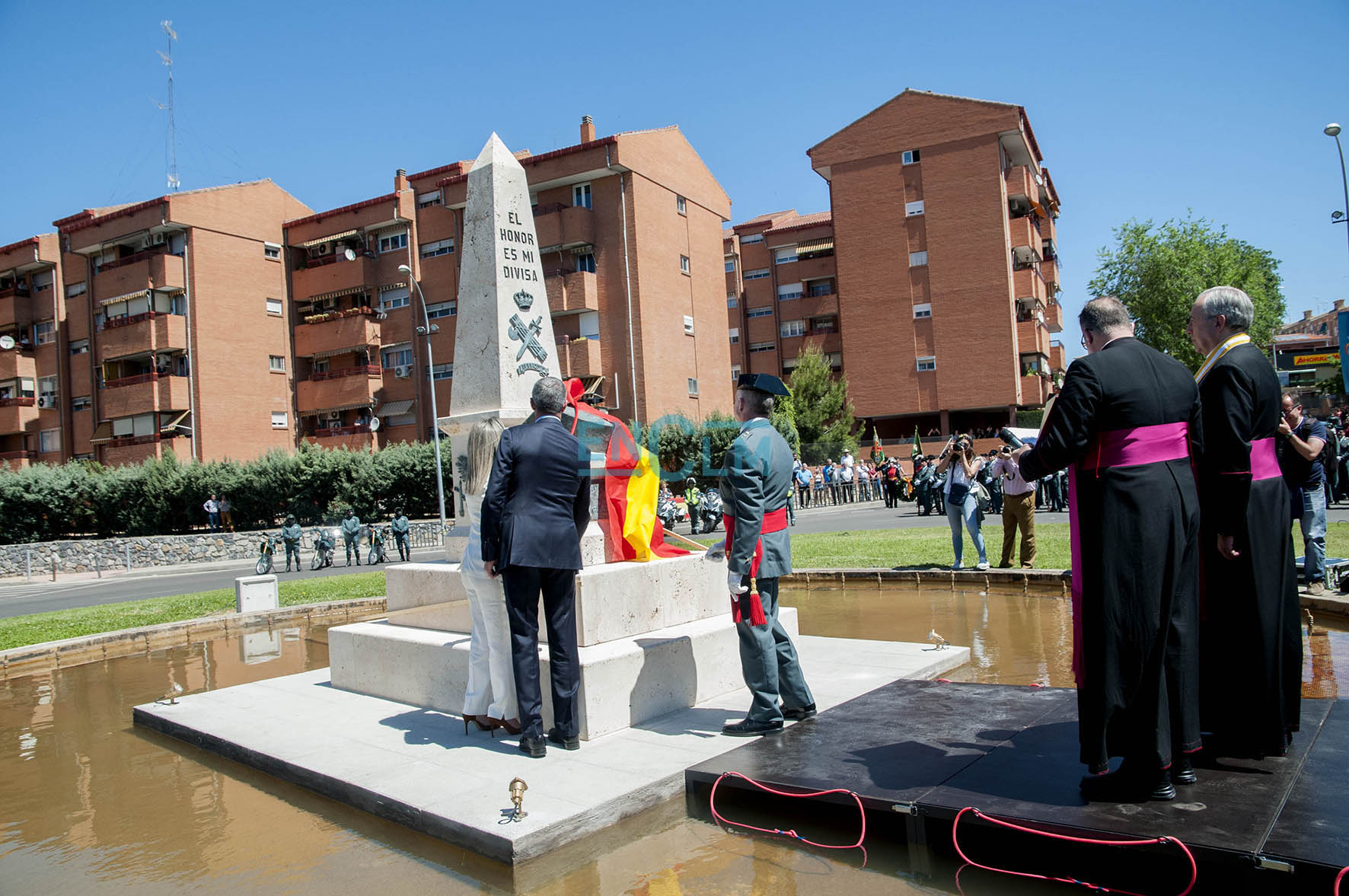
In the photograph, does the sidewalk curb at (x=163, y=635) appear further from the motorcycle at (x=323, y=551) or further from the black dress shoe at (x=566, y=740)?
the motorcycle at (x=323, y=551)

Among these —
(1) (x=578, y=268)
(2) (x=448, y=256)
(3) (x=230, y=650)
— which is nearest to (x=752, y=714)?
(3) (x=230, y=650)

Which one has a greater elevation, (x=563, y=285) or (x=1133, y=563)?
(x=563, y=285)

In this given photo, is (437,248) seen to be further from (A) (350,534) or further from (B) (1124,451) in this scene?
(B) (1124,451)

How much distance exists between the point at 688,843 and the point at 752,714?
1.09 metres

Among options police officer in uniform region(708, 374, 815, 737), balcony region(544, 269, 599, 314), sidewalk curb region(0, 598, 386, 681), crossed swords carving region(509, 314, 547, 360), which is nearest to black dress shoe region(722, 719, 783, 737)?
police officer in uniform region(708, 374, 815, 737)

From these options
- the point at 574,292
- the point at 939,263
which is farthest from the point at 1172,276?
the point at 574,292

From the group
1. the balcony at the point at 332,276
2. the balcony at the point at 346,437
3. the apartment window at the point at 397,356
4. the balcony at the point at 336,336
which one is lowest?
the balcony at the point at 346,437

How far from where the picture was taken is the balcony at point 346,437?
4191cm

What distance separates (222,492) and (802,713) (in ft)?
110

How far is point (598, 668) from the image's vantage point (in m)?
5.20

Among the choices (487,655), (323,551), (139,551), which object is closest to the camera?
(487,655)

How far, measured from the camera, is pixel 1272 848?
292 centimetres

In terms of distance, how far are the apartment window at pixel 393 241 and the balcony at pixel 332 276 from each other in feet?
2.52

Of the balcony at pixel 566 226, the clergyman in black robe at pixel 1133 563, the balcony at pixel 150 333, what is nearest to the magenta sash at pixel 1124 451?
the clergyman in black robe at pixel 1133 563
